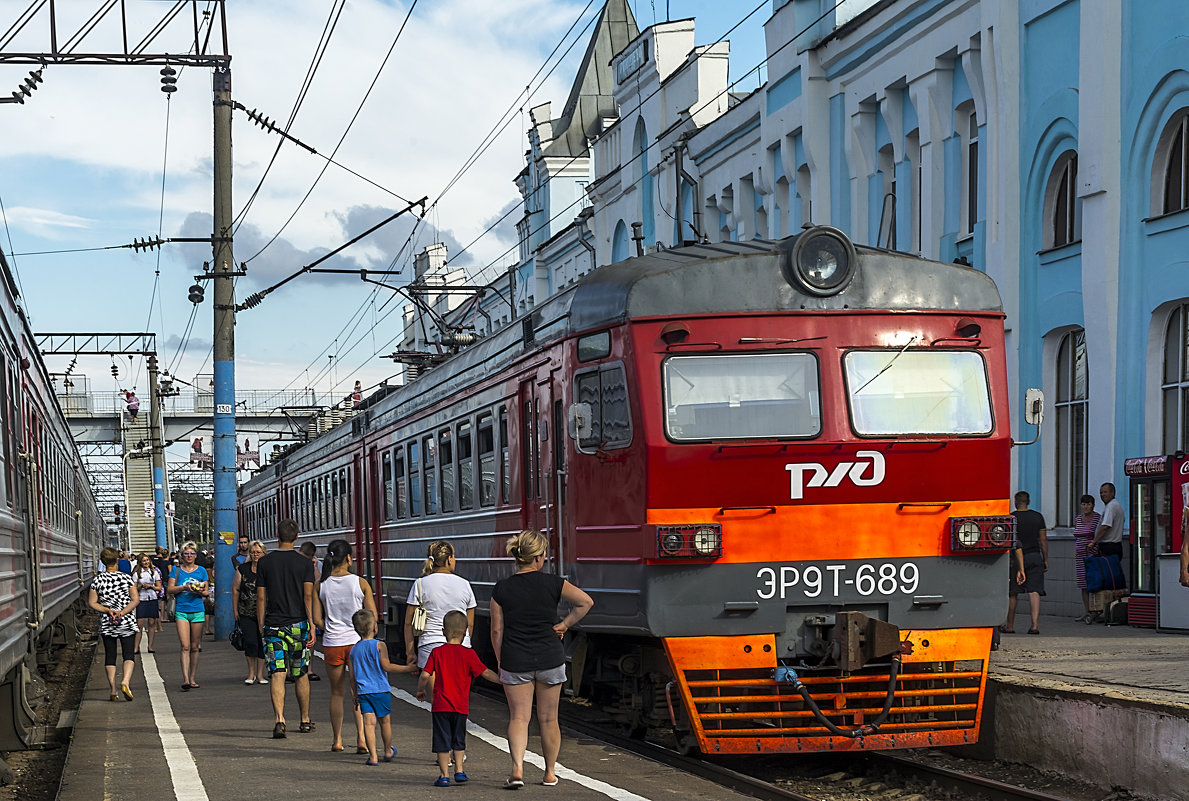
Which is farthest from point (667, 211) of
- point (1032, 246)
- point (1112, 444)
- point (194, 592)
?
point (194, 592)

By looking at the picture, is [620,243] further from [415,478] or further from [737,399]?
[737,399]

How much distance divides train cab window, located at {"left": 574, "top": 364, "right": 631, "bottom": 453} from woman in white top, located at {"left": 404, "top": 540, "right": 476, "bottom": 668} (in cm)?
125

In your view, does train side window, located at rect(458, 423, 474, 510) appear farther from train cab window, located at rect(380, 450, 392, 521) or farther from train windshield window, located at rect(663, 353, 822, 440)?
train windshield window, located at rect(663, 353, 822, 440)

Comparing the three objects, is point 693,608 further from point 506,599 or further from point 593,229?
point 593,229

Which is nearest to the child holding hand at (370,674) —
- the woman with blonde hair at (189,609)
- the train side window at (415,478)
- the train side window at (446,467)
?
the train side window at (446,467)

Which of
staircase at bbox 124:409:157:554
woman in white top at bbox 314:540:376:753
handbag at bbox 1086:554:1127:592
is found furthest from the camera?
staircase at bbox 124:409:157:554

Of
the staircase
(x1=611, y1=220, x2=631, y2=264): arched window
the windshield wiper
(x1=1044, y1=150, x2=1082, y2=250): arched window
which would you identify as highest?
(x1=611, y1=220, x2=631, y2=264): arched window

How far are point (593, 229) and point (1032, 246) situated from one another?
2066 cm

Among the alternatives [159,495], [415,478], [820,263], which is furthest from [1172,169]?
[159,495]

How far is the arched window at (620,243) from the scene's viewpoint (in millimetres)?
40125

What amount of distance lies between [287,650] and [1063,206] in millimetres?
13251

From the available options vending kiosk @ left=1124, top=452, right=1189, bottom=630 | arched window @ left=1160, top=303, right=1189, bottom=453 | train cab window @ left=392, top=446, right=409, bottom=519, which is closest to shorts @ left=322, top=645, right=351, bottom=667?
train cab window @ left=392, top=446, right=409, bottom=519

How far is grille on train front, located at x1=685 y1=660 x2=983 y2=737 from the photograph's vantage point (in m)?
10.8

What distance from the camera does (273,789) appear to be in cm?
1047
